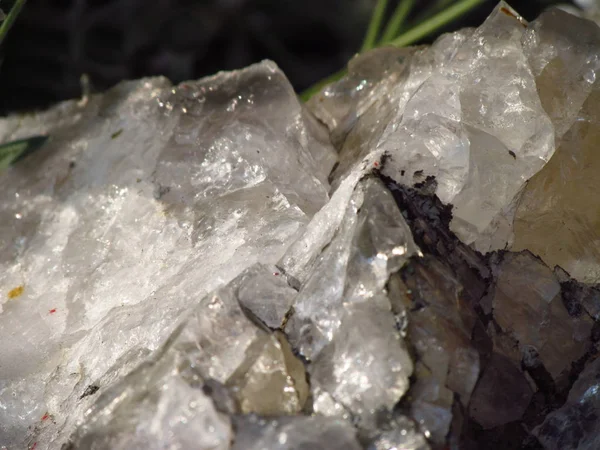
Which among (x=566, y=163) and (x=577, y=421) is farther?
(x=566, y=163)

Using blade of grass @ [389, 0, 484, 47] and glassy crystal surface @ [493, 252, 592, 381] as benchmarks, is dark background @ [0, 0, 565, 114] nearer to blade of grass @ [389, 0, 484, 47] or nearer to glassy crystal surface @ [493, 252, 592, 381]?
blade of grass @ [389, 0, 484, 47]

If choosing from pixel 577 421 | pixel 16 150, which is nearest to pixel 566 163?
pixel 577 421

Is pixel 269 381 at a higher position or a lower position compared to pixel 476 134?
lower

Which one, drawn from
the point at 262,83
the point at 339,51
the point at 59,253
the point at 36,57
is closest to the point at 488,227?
the point at 262,83

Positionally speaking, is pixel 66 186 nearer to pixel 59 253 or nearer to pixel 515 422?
pixel 59 253

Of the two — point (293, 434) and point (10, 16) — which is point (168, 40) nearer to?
point (10, 16)

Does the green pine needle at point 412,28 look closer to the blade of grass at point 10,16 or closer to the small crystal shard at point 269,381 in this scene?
the blade of grass at point 10,16

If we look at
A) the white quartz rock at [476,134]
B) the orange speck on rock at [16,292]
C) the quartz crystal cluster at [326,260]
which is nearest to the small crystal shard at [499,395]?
the quartz crystal cluster at [326,260]
